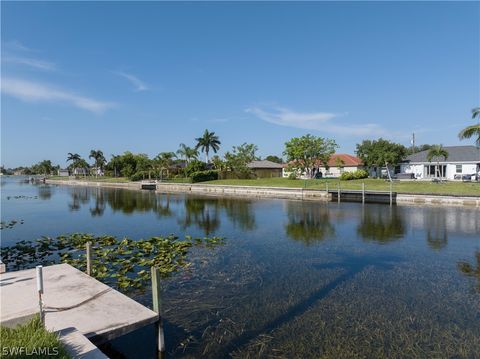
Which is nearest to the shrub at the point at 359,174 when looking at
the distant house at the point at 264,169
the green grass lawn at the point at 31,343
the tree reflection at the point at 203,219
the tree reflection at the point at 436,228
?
the distant house at the point at 264,169

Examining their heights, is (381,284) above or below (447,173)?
below

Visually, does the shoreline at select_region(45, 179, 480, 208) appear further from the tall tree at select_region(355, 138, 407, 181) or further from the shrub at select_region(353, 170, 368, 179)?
the tall tree at select_region(355, 138, 407, 181)

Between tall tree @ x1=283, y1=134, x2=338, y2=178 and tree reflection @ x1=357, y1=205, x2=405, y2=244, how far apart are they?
24.8 meters

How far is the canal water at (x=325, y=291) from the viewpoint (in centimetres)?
729

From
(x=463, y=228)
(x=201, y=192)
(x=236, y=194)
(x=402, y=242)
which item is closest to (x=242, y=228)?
(x=402, y=242)

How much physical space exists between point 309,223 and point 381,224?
186 inches

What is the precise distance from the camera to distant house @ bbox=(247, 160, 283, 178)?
69.1 metres

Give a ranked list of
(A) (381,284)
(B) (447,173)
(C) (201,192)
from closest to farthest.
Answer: (A) (381,284), (B) (447,173), (C) (201,192)

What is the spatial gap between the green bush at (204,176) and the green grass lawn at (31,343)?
55629mm

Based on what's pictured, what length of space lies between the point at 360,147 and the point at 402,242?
42.3 m

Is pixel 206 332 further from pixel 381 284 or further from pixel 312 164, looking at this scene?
pixel 312 164

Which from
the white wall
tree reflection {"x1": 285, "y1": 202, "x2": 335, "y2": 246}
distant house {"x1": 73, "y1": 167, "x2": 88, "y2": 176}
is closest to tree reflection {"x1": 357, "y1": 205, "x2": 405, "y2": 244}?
tree reflection {"x1": 285, "y1": 202, "x2": 335, "y2": 246}

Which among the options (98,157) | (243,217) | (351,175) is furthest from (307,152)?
(98,157)

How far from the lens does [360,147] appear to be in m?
56.4
